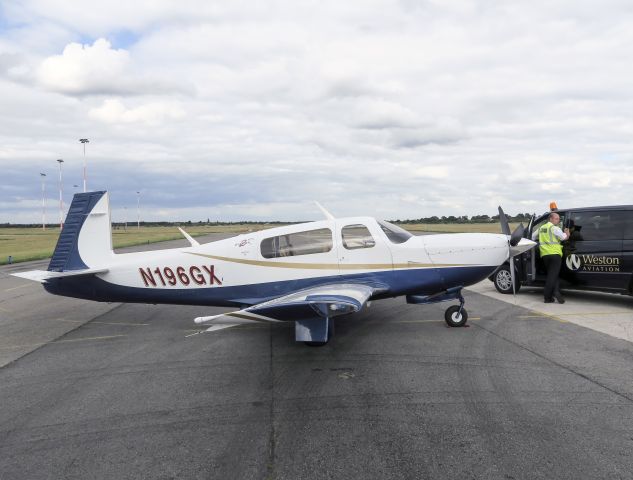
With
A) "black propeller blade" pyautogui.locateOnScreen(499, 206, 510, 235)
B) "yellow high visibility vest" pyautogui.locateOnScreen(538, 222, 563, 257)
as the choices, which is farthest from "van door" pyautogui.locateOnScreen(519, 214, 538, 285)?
"black propeller blade" pyautogui.locateOnScreen(499, 206, 510, 235)

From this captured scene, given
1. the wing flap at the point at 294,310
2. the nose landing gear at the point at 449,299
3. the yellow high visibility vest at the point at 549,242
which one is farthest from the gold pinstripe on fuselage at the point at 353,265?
the yellow high visibility vest at the point at 549,242

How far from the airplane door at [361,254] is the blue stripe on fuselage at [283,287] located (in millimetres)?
114

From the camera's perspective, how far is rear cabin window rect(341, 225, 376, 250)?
744 centimetres

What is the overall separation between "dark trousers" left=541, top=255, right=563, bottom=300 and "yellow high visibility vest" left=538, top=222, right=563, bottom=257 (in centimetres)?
11

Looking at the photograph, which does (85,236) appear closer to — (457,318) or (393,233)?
(393,233)

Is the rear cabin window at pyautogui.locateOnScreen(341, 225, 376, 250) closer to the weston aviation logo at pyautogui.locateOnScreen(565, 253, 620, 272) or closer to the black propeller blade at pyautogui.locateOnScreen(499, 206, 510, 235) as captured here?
the black propeller blade at pyautogui.locateOnScreen(499, 206, 510, 235)

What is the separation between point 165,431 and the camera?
4133 millimetres

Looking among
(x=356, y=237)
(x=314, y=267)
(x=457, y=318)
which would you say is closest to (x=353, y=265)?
(x=356, y=237)

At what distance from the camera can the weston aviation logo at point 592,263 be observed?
920cm

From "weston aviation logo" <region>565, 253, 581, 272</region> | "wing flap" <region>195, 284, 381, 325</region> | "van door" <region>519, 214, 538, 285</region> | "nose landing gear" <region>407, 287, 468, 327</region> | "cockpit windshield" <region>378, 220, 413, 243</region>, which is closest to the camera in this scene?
"wing flap" <region>195, 284, 381, 325</region>

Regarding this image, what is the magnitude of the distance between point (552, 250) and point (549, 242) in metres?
0.19

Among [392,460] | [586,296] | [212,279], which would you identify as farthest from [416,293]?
[586,296]

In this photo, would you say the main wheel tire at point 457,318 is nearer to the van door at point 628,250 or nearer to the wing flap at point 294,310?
the wing flap at point 294,310

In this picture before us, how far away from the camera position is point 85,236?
28.0 feet
